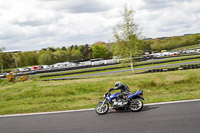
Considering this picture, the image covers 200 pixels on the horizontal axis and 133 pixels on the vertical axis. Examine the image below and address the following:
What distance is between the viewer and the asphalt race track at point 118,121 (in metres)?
6.91

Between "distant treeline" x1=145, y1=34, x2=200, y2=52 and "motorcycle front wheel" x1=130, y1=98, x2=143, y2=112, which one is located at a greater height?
"distant treeline" x1=145, y1=34, x2=200, y2=52

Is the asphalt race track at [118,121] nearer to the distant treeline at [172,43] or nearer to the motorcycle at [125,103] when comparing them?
the motorcycle at [125,103]

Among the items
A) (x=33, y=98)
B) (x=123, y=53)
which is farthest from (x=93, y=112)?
(x=123, y=53)

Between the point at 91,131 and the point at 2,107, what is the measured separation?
29.6 feet

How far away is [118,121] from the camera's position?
26.2 feet

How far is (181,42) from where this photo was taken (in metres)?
96.8

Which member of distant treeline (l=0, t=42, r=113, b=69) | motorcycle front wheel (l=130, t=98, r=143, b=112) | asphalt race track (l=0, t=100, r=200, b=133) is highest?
distant treeline (l=0, t=42, r=113, b=69)

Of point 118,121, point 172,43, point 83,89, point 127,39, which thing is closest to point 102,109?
point 118,121

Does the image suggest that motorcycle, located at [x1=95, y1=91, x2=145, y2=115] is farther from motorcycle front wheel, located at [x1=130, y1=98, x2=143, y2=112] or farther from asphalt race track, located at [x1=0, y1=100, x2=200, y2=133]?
asphalt race track, located at [x1=0, y1=100, x2=200, y2=133]

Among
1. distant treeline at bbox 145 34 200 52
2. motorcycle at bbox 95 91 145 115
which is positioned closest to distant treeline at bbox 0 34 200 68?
distant treeline at bbox 145 34 200 52

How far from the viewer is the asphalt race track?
22.7 ft

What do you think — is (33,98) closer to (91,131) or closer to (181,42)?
(91,131)

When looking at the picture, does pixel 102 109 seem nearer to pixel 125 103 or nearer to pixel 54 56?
pixel 125 103

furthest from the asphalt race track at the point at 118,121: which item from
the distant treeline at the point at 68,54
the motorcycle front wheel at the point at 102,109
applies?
the distant treeline at the point at 68,54
